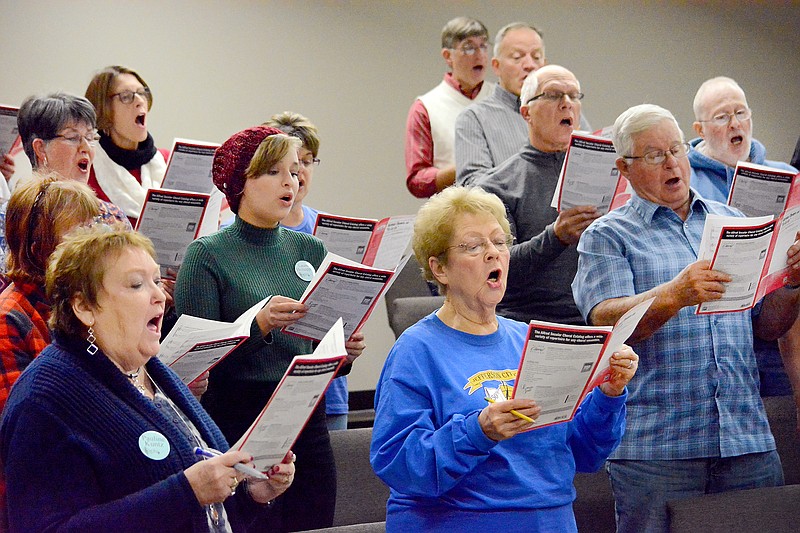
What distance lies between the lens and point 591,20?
6062 millimetres

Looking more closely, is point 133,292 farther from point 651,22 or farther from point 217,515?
point 651,22

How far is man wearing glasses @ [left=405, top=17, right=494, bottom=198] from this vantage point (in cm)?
450

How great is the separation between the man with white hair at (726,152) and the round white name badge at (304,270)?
1568 mm

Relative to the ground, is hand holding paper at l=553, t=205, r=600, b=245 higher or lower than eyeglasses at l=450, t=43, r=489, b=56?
lower

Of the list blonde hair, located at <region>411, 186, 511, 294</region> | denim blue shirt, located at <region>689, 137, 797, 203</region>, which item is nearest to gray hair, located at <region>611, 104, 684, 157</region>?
blonde hair, located at <region>411, 186, 511, 294</region>

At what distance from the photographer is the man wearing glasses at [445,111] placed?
450 cm

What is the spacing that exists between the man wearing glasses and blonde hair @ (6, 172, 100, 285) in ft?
7.76

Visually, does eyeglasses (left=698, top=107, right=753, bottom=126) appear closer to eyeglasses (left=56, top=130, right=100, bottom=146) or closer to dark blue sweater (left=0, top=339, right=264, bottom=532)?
eyeglasses (left=56, top=130, right=100, bottom=146)

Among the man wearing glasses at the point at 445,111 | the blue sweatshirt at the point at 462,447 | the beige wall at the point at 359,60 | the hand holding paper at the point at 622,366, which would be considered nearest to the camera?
the blue sweatshirt at the point at 462,447

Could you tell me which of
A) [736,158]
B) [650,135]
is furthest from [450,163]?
[650,135]

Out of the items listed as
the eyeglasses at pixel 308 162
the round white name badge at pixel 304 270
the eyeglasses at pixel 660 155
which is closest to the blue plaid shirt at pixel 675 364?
the eyeglasses at pixel 660 155

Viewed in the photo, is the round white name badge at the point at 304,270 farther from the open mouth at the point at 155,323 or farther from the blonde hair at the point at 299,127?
the open mouth at the point at 155,323

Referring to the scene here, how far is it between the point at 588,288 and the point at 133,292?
1.36m

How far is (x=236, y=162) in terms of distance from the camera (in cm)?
287
